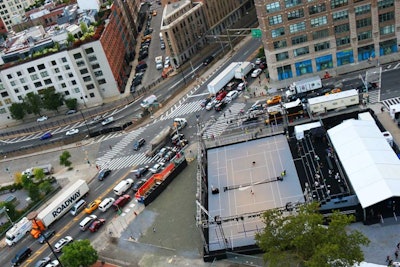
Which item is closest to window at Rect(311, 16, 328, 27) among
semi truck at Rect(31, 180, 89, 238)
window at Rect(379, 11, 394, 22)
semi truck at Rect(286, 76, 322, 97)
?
window at Rect(379, 11, 394, 22)

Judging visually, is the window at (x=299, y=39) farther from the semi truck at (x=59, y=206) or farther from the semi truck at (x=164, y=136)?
the semi truck at (x=59, y=206)

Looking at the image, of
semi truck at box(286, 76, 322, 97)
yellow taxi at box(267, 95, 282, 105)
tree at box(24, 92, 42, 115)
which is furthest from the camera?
tree at box(24, 92, 42, 115)

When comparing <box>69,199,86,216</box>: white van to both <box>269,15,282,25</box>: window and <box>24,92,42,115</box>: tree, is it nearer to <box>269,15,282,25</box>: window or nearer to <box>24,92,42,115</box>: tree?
<box>24,92,42,115</box>: tree

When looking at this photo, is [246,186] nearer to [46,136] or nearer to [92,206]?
[92,206]

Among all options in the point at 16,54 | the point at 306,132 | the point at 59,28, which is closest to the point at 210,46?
the point at 59,28

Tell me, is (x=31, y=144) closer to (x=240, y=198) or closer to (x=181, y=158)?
(x=181, y=158)

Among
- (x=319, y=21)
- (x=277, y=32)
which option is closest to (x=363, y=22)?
(x=319, y=21)

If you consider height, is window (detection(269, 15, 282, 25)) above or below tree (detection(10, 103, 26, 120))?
above
